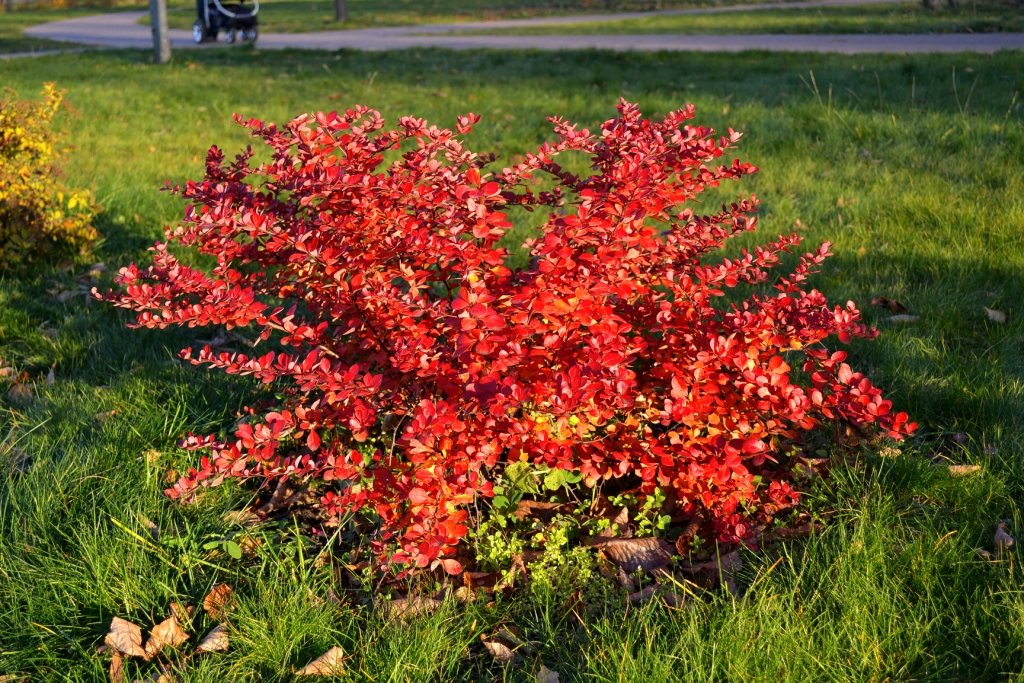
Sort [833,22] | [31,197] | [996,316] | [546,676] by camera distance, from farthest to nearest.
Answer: [833,22] < [31,197] < [996,316] < [546,676]

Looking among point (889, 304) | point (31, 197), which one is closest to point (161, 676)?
point (889, 304)

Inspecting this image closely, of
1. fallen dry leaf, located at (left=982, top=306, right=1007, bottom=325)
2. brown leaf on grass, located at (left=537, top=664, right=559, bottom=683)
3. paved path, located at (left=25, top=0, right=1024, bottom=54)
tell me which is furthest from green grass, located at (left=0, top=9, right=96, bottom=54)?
brown leaf on grass, located at (left=537, top=664, right=559, bottom=683)

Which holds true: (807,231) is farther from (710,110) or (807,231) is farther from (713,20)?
(713,20)

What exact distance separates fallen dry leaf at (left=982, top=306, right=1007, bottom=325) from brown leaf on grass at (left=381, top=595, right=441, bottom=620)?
2.88 meters

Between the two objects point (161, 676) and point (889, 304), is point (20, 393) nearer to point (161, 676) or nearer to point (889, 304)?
point (161, 676)

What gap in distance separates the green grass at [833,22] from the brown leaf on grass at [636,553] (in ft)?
48.1

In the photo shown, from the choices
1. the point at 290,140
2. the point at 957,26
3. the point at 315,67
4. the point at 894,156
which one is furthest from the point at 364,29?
the point at 290,140

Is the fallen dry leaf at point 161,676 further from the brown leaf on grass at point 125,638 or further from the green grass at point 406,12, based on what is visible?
the green grass at point 406,12

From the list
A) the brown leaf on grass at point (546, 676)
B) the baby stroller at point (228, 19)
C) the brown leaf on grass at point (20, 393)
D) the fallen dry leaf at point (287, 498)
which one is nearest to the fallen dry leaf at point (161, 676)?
the fallen dry leaf at point (287, 498)

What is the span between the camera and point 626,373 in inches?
103

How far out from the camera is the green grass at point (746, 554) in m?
2.35

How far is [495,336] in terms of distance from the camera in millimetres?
2516

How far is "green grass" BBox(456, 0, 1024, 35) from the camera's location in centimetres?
1589

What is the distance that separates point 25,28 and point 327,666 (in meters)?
31.0
